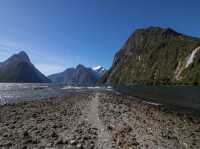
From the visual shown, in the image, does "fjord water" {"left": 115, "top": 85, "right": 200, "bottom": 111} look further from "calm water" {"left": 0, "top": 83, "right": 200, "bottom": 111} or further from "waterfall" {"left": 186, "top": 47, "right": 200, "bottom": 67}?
"waterfall" {"left": 186, "top": 47, "right": 200, "bottom": 67}

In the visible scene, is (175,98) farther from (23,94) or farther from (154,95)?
(23,94)

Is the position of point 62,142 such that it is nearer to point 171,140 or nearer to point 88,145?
point 88,145

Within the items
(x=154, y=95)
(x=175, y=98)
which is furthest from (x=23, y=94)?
(x=175, y=98)

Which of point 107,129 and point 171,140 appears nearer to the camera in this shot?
point 171,140

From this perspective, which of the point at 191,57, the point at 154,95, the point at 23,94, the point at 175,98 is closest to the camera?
the point at 175,98

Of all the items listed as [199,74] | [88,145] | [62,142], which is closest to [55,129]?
[62,142]

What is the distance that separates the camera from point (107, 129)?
15.1 m

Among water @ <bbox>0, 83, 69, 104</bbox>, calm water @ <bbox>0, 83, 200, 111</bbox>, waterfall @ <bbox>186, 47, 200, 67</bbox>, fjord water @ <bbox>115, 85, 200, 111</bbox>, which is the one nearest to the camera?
fjord water @ <bbox>115, 85, 200, 111</bbox>

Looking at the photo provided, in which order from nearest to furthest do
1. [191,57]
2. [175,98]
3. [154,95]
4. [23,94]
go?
1. [175,98]
2. [154,95]
3. [23,94]
4. [191,57]

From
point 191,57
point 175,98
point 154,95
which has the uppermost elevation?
point 191,57

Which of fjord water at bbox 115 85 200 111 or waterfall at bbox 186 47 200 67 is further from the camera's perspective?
waterfall at bbox 186 47 200 67

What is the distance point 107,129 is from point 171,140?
467 centimetres

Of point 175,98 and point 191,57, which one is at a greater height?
point 191,57

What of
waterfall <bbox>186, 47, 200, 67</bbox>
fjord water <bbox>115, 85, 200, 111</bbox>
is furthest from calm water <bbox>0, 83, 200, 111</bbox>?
waterfall <bbox>186, 47, 200, 67</bbox>
